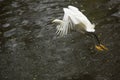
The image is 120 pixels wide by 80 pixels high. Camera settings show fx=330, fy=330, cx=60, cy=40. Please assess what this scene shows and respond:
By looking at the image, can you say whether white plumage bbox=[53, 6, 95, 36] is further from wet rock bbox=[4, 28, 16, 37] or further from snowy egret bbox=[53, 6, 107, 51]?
wet rock bbox=[4, 28, 16, 37]

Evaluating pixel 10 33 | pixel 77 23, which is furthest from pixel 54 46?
pixel 10 33

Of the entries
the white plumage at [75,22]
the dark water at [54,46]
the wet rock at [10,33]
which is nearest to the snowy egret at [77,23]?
the white plumage at [75,22]

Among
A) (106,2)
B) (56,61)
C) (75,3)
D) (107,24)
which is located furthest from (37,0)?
(56,61)

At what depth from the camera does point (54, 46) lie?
9523mm

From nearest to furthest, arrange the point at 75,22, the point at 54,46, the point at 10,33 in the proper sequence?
the point at 75,22
the point at 54,46
the point at 10,33

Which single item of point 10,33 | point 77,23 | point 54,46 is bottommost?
point 10,33

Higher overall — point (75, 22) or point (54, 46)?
point (75, 22)

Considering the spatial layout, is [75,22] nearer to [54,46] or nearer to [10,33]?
[54,46]

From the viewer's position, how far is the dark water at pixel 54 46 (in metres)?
8.08

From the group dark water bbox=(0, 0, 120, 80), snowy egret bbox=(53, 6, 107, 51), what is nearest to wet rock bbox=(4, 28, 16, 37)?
dark water bbox=(0, 0, 120, 80)

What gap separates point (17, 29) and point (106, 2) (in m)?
3.22

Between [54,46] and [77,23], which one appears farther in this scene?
[54,46]

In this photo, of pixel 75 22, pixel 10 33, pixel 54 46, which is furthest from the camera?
pixel 10 33

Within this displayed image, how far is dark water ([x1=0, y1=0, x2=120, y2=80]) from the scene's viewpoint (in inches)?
318
